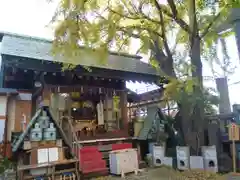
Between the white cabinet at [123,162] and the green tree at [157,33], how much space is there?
6.66ft

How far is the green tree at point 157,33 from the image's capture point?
655 centimetres

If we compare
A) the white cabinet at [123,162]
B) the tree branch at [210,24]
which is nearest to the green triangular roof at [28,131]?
the white cabinet at [123,162]

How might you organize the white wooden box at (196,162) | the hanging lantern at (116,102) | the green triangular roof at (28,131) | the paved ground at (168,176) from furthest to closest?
1. the hanging lantern at (116,102)
2. the white wooden box at (196,162)
3. the green triangular roof at (28,131)
4. the paved ground at (168,176)

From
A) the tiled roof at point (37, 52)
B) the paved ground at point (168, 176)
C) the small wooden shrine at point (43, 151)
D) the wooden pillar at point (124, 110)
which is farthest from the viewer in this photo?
the wooden pillar at point (124, 110)

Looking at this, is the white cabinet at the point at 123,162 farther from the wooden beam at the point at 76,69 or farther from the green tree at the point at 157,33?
the wooden beam at the point at 76,69

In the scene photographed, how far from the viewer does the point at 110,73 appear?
30.2ft

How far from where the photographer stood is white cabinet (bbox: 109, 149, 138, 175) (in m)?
7.21

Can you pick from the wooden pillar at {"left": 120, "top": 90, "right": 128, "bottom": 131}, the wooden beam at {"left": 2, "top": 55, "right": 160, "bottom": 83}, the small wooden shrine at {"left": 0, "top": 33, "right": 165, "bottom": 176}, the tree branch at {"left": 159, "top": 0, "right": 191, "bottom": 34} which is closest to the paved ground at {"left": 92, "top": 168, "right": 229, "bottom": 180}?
the small wooden shrine at {"left": 0, "top": 33, "right": 165, "bottom": 176}

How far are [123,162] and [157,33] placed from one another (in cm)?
490

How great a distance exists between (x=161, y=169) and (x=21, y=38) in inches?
335

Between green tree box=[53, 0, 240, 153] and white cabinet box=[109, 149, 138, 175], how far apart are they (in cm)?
203

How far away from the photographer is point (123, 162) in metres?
7.33

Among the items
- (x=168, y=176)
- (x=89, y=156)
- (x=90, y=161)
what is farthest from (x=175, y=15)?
(x=90, y=161)

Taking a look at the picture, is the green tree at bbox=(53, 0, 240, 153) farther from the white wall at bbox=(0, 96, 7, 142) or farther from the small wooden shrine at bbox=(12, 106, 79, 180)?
the white wall at bbox=(0, 96, 7, 142)
